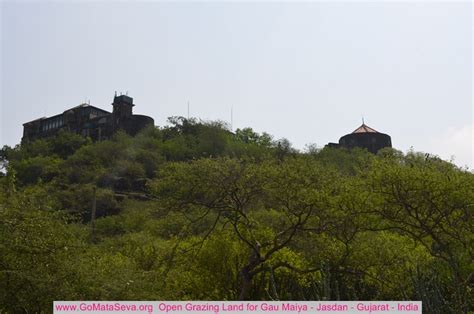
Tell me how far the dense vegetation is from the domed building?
47901 millimetres

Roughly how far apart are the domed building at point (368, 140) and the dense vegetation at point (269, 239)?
47.9 meters

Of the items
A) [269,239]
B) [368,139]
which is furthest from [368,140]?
[269,239]

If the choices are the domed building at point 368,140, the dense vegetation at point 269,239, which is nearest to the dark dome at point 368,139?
the domed building at point 368,140

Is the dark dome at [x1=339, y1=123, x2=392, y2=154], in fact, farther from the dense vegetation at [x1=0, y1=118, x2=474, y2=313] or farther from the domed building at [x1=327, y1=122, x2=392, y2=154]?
the dense vegetation at [x1=0, y1=118, x2=474, y2=313]

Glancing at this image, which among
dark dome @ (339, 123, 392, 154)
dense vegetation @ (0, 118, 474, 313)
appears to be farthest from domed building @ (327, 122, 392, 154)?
dense vegetation @ (0, 118, 474, 313)

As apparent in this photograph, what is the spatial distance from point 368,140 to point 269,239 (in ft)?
176

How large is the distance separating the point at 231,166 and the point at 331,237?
11.9ft

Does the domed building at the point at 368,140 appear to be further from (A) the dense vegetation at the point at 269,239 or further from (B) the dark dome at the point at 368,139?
(A) the dense vegetation at the point at 269,239

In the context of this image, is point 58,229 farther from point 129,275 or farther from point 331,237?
point 331,237

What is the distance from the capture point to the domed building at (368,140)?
216ft

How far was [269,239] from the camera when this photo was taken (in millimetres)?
15867

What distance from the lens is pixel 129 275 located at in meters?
10.7

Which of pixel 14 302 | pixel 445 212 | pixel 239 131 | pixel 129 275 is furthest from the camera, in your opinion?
pixel 239 131

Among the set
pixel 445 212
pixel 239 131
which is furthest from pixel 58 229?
pixel 239 131
